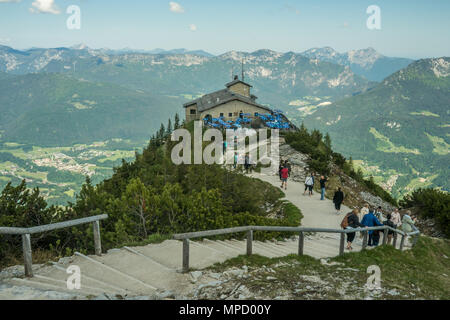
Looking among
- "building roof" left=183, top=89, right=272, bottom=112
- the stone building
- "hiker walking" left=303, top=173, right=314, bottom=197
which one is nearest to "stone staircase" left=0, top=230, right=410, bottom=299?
"hiker walking" left=303, top=173, right=314, bottom=197

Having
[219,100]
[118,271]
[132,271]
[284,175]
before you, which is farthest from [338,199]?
[219,100]

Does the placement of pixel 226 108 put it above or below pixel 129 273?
above

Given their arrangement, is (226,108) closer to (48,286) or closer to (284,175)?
(284,175)

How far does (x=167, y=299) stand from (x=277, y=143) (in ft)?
97.5

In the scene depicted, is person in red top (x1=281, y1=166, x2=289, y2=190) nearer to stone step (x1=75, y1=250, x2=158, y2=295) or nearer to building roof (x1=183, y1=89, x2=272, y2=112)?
stone step (x1=75, y1=250, x2=158, y2=295)

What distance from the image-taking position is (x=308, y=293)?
21.6ft

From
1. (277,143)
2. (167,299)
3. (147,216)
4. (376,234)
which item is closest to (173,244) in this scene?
(147,216)

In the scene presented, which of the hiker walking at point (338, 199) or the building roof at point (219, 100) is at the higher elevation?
the building roof at point (219, 100)

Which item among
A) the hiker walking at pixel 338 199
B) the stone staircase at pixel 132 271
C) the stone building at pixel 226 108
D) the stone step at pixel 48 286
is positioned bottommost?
the hiker walking at pixel 338 199

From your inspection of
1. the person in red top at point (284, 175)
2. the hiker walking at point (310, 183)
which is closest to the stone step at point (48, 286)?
the hiker walking at point (310, 183)

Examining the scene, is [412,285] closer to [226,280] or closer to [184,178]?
[226,280]

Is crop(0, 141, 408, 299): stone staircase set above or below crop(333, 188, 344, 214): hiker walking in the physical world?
above

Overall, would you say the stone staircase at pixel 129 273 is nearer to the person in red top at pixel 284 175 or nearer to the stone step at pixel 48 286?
the stone step at pixel 48 286

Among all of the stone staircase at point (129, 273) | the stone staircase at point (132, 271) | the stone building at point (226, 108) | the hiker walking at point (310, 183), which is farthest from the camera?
the stone building at point (226, 108)
